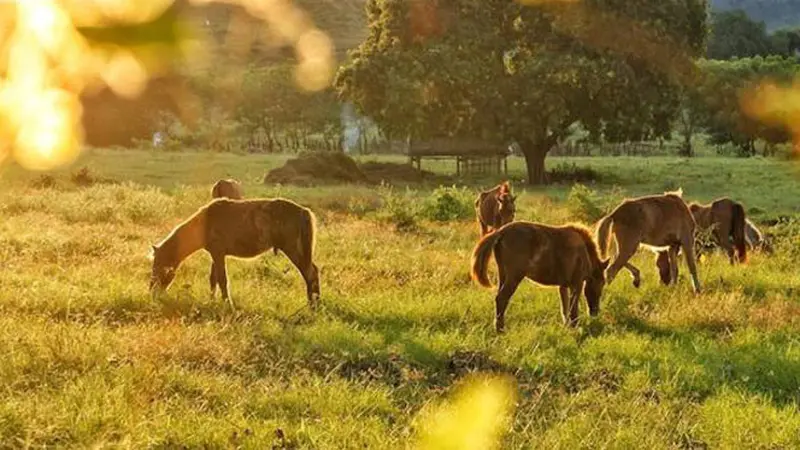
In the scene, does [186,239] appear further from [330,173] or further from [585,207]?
[330,173]

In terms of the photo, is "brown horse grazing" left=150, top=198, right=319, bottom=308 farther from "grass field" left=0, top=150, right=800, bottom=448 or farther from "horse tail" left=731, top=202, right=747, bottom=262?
"horse tail" left=731, top=202, right=747, bottom=262

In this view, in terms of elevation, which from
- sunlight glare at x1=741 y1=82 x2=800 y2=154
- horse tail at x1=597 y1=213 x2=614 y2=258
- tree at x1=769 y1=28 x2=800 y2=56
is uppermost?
tree at x1=769 y1=28 x2=800 y2=56

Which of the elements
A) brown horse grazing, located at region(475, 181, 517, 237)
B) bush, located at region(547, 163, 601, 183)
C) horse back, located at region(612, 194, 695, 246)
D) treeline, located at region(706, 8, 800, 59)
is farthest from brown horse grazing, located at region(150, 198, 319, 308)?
treeline, located at region(706, 8, 800, 59)

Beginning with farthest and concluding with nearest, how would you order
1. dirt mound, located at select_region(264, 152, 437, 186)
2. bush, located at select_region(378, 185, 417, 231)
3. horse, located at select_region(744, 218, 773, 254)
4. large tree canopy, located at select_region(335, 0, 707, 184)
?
1. large tree canopy, located at select_region(335, 0, 707, 184)
2. dirt mound, located at select_region(264, 152, 437, 186)
3. bush, located at select_region(378, 185, 417, 231)
4. horse, located at select_region(744, 218, 773, 254)

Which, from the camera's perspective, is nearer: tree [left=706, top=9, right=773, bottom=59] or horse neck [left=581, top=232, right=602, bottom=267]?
horse neck [left=581, top=232, right=602, bottom=267]

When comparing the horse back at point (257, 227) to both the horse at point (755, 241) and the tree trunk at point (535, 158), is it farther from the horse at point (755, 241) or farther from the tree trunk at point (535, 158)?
the tree trunk at point (535, 158)

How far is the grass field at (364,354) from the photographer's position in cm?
654

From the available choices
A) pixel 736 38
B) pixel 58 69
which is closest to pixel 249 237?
pixel 58 69

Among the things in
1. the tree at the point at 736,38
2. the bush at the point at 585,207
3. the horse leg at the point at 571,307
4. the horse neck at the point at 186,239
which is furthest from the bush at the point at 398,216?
the tree at the point at 736,38

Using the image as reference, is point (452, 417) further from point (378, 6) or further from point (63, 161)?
point (63, 161)

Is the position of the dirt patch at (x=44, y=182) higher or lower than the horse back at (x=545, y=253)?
lower

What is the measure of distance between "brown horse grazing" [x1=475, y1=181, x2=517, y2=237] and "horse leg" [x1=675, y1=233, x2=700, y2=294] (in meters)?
5.16

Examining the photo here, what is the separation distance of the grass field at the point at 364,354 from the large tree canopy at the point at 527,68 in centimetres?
2817

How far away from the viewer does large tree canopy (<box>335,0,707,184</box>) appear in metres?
43.6
